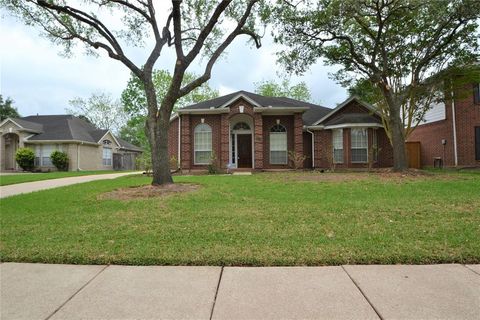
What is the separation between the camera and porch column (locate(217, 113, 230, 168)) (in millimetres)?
16375

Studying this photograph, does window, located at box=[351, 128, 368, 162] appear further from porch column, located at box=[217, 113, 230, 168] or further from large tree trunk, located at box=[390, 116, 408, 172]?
porch column, located at box=[217, 113, 230, 168]

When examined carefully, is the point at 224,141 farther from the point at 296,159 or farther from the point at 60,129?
the point at 60,129

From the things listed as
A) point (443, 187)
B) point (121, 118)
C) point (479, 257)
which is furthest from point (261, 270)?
point (121, 118)

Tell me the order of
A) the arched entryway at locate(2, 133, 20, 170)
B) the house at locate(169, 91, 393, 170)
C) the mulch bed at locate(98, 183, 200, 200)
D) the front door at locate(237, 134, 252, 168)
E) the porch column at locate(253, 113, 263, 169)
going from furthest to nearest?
the arched entryway at locate(2, 133, 20, 170) → the front door at locate(237, 134, 252, 168) → the house at locate(169, 91, 393, 170) → the porch column at locate(253, 113, 263, 169) → the mulch bed at locate(98, 183, 200, 200)

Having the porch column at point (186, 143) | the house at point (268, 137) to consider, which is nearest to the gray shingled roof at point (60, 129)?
the house at point (268, 137)

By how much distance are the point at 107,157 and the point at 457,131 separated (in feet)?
99.4

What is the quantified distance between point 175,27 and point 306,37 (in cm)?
693

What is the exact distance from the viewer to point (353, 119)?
1705cm

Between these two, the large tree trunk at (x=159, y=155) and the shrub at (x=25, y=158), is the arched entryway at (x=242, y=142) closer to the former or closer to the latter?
the large tree trunk at (x=159, y=155)

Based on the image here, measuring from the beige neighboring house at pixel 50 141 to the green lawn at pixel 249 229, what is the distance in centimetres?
1932

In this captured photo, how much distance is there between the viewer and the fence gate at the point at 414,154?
20250mm

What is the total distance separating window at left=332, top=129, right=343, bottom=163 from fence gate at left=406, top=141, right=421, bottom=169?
22.8 ft

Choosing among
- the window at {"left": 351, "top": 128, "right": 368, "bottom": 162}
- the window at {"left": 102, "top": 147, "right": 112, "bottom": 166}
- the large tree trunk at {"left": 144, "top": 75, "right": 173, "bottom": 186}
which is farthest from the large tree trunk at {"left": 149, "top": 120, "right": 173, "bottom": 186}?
the window at {"left": 102, "top": 147, "right": 112, "bottom": 166}

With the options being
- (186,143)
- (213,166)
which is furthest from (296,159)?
(186,143)
